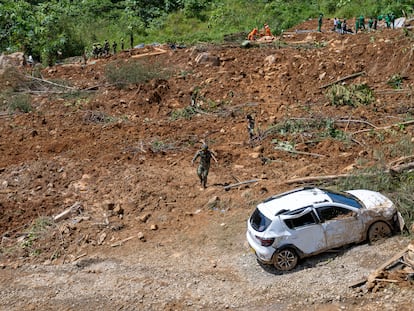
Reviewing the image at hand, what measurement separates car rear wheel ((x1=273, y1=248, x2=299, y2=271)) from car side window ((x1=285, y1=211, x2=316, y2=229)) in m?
0.42

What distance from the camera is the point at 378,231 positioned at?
9.52m

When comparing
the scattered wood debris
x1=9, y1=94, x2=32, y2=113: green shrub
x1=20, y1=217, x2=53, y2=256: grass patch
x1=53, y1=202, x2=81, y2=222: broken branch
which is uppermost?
the scattered wood debris

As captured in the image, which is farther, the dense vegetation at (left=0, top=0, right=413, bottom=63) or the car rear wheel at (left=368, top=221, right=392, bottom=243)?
the dense vegetation at (left=0, top=0, right=413, bottom=63)

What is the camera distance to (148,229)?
1166 cm

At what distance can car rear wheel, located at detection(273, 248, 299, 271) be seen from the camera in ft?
30.3

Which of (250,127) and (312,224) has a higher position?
(312,224)

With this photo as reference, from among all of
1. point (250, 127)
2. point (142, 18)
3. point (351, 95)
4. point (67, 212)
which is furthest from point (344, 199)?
point (142, 18)

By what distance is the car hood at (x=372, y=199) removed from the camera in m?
9.56

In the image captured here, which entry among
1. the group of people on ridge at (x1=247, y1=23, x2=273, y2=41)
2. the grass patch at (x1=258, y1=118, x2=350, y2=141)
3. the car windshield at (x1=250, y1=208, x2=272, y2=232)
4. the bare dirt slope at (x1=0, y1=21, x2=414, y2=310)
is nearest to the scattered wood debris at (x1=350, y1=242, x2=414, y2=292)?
the bare dirt slope at (x1=0, y1=21, x2=414, y2=310)

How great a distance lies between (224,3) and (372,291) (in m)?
29.1

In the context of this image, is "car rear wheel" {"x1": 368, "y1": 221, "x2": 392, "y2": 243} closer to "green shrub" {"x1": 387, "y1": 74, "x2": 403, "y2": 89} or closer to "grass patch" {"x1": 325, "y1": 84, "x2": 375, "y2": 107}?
"grass patch" {"x1": 325, "y1": 84, "x2": 375, "y2": 107}

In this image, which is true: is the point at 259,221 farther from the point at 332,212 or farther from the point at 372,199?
the point at 372,199

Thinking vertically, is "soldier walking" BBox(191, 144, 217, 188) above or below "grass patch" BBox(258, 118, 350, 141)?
above

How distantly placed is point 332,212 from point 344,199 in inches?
17.4
